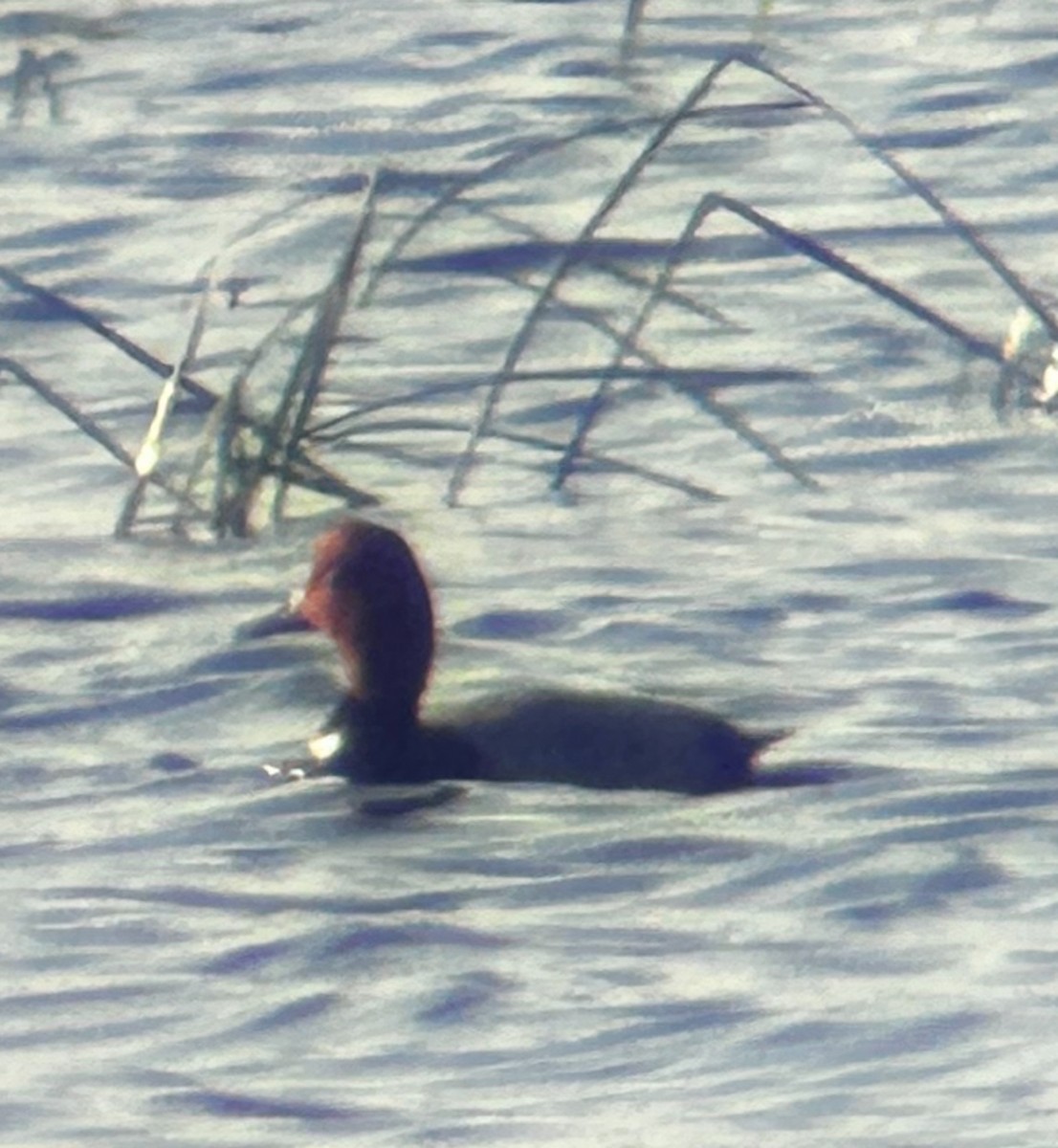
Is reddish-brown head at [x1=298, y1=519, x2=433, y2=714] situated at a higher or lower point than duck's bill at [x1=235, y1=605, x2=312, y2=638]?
higher

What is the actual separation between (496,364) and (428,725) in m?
2.59

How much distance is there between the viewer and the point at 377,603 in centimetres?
976

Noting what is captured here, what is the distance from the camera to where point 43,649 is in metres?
10.2

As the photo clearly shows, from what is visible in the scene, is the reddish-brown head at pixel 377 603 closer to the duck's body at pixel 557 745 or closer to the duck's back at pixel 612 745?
the duck's body at pixel 557 745

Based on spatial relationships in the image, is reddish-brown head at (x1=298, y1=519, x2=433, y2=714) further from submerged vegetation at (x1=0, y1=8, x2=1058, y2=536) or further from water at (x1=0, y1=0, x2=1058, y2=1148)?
submerged vegetation at (x1=0, y1=8, x2=1058, y2=536)

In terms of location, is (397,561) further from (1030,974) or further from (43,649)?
(1030,974)

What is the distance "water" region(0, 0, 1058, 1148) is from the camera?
744 centimetres

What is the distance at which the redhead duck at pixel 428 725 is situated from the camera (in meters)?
9.02

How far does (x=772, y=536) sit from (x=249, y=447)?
1.16 m

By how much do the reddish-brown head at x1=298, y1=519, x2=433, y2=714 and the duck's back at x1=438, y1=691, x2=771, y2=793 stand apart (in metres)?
→ 0.40

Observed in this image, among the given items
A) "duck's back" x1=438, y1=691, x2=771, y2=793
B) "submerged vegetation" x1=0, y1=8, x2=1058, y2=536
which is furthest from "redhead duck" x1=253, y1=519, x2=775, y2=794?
"submerged vegetation" x1=0, y1=8, x2=1058, y2=536

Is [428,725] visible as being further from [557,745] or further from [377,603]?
[557,745]

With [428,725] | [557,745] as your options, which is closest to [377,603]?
[428,725]

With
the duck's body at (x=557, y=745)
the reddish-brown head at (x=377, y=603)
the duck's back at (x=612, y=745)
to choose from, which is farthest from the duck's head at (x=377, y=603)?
the duck's back at (x=612, y=745)
